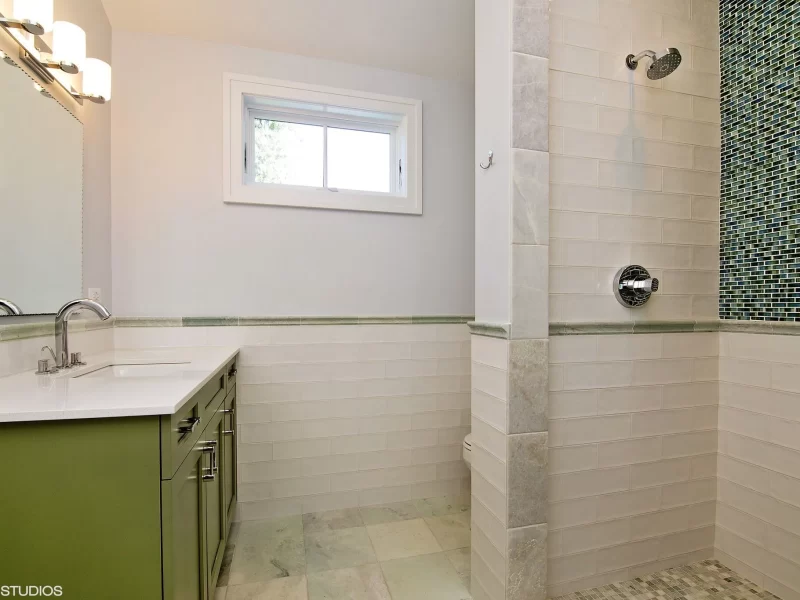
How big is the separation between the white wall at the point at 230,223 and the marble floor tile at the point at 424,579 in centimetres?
123

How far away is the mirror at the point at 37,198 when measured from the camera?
4.04 ft

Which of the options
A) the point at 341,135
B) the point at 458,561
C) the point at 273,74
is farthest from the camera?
the point at 341,135

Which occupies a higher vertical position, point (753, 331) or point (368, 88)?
point (368, 88)

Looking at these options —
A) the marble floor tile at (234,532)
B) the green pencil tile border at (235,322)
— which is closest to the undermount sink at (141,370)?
the green pencil tile border at (235,322)

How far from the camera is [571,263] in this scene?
1.45 metres

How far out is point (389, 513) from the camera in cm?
216

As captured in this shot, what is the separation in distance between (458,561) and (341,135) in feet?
7.60

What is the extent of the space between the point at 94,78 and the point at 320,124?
1.07 metres

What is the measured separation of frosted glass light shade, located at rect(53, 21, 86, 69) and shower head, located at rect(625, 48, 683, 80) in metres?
2.03

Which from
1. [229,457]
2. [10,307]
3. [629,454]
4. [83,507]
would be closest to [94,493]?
[83,507]

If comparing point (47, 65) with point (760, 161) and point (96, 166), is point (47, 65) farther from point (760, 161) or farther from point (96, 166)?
A: point (760, 161)

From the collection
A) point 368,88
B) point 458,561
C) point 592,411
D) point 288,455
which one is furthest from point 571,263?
point 288,455

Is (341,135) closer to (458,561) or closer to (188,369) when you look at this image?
(188,369)

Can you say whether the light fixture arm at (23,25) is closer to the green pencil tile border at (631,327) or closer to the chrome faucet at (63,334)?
the chrome faucet at (63,334)
